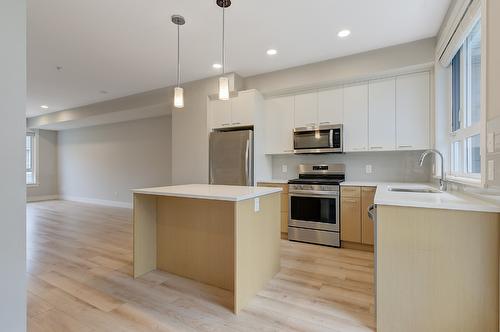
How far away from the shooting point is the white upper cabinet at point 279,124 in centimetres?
405

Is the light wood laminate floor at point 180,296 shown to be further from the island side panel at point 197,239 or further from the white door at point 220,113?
the white door at point 220,113

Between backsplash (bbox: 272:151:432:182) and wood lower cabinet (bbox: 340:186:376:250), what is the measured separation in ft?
1.98

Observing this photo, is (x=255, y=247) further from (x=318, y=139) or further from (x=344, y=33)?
(x=344, y=33)

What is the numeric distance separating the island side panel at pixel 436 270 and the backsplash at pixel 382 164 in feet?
7.31

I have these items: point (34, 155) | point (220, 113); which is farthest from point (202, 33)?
point (34, 155)

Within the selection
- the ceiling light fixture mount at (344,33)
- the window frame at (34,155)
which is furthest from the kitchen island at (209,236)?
the window frame at (34,155)

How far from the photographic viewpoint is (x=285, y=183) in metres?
3.85

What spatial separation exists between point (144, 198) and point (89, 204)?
6.06m

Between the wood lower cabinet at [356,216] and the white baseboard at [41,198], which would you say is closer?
the wood lower cabinet at [356,216]

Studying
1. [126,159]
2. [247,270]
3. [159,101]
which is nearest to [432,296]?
[247,270]

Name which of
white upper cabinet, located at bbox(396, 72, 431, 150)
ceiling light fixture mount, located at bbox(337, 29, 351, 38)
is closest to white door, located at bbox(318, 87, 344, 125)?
white upper cabinet, located at bbox(396, 72, 431, 150)

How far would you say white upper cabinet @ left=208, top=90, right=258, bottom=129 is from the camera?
12.9 feet

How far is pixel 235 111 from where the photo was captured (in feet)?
13.3

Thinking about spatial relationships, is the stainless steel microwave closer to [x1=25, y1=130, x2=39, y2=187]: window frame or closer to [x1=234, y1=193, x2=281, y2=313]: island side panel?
[x1=234, y1=193, x2=281, y2=313]: island side panel
